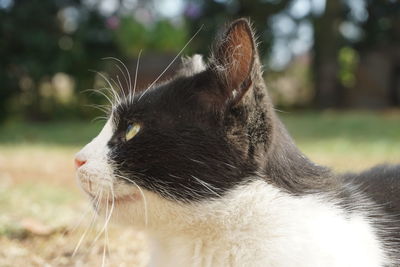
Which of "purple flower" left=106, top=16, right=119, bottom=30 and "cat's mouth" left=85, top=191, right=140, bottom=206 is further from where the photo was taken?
"purple flower" left=106, top=16, right=119, bottom=30

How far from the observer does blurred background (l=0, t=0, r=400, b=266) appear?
7574mm

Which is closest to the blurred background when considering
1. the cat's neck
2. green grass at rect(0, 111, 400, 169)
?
green grass at rect(0, 111, 400, 169)

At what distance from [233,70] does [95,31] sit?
28.3 feet

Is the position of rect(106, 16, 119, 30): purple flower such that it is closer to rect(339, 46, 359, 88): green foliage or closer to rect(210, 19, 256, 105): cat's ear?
rect(339, 46, 359, 88): green foliage

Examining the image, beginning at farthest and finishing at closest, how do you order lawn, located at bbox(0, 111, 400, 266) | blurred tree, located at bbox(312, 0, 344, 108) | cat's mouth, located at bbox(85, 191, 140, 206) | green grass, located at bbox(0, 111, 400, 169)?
blurred tree, located at bbox(312, 0, 344, 108) < green grass, located at bbox(0, 111, 400, 169) < lawn, located at bbox(0, 111, 400, 266) < cat's mouth, located at bbox(85, 191, 140, 206)

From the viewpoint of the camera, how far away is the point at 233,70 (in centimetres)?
167

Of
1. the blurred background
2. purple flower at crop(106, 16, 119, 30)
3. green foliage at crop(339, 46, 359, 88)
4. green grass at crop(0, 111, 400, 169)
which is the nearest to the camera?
green grass at crop(0, 111, 400, 169)

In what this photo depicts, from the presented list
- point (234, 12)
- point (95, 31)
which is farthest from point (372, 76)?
point (95, 31)

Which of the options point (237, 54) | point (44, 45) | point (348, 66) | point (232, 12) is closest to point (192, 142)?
point (237, 54)

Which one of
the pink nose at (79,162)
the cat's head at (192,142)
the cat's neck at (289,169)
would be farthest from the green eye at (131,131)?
the cat's neck at (289,169)

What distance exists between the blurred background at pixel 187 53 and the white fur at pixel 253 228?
4.26 metres

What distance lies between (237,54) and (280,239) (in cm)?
56

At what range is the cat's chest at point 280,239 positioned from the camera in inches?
63.3

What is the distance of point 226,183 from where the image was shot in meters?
1.65
